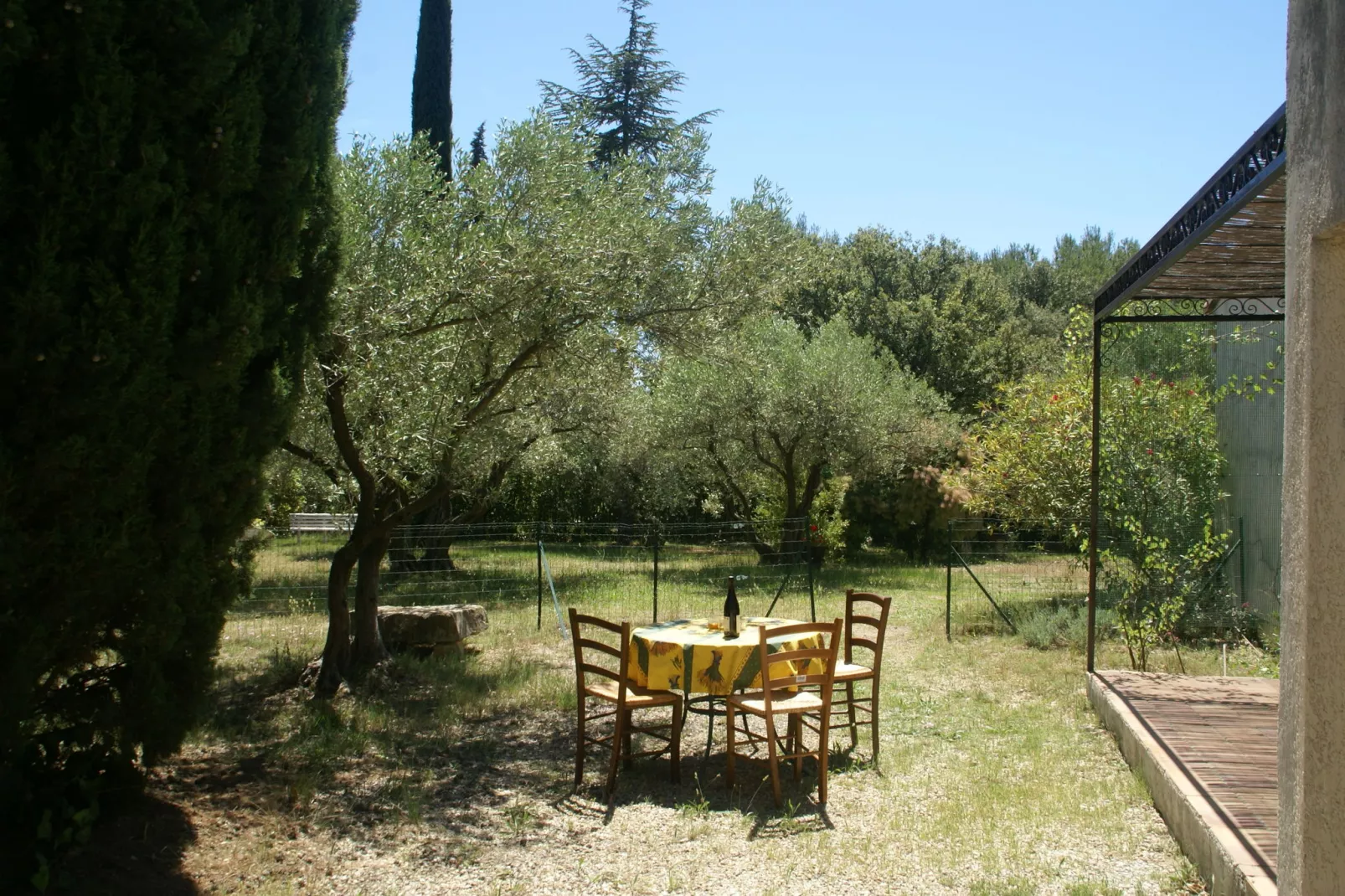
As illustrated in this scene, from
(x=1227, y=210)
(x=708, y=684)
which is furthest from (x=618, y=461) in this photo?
(x=1227, y=210)

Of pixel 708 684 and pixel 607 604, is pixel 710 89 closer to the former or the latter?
pixel 607 604

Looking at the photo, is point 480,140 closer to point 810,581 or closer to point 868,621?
point 810,581

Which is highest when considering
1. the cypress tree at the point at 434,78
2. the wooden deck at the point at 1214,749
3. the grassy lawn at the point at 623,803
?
the cypress tree at the point at 434,78

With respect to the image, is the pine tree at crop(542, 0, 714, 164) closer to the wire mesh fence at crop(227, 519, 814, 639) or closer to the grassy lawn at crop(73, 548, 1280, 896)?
the wire mesh fence at crop(227, 519, 814, 639)

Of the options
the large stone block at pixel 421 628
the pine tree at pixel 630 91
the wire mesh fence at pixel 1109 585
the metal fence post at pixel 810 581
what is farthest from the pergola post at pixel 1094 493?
the pine tree at pixel 630 91

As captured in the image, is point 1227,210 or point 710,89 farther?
point 710,89

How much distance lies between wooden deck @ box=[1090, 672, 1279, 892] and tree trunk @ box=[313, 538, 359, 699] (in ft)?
19.3

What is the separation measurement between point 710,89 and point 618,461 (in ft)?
24.5

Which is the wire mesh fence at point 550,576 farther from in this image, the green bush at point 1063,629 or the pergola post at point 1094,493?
the pergola post at point 1094,493

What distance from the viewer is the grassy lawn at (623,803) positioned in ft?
14.9

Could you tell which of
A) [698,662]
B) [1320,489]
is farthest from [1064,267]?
[1320,489]

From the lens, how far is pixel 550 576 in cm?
1277

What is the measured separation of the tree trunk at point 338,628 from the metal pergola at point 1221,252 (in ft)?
19.4

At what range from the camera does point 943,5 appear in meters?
9.58
